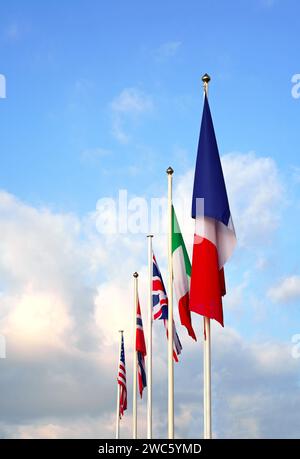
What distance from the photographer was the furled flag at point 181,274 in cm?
2647

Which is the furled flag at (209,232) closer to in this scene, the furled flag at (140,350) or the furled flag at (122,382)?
the furled flag at (140,350)

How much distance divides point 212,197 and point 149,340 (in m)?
13.6

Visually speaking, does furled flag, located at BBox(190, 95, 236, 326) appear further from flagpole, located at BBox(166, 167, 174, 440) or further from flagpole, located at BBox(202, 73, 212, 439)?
flagpole, located at BBox(166, 167, 174, 440)

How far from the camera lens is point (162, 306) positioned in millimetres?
34750

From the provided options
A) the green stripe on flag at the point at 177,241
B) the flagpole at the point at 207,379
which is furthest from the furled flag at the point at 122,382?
the flagpole at the point at 207,379

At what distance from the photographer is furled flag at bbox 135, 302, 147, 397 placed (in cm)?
4112

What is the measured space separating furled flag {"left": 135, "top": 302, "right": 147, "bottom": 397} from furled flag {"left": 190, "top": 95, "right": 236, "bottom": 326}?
16957mm

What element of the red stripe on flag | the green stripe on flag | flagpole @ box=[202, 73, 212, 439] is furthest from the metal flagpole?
flagpole @ box=[202, 73, 212, 439]

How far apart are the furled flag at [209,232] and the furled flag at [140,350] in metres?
17.0

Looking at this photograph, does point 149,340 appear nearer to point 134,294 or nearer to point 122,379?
point 134,294

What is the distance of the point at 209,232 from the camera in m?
24.5

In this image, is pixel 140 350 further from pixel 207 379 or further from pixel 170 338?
pixel 207 379

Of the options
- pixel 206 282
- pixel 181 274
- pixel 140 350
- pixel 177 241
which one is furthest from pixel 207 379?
pixel 140 350
